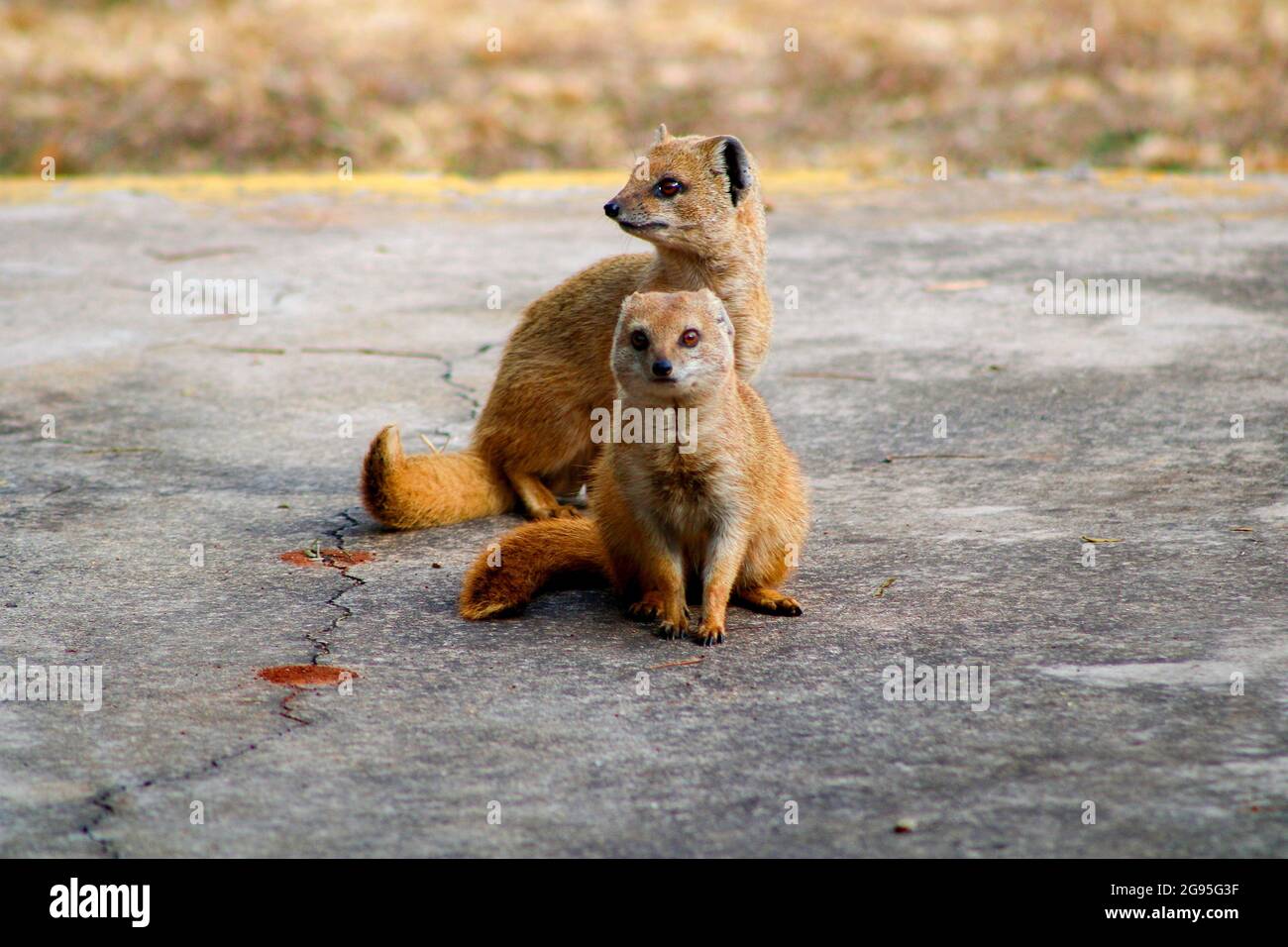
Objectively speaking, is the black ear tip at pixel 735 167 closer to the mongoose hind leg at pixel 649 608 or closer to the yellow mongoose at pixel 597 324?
the yellow mongoose at pixel 597 324

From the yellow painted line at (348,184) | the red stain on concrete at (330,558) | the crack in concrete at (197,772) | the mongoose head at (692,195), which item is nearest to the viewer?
the crack in concrete at (197,772)

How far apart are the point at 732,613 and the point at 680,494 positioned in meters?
0.34

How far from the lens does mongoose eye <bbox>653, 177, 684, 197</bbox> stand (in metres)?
4.89

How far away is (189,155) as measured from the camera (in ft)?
37.4

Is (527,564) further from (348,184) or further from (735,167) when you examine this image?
(348,184)

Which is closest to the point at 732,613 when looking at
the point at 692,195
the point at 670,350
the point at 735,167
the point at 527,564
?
the point at 527,564

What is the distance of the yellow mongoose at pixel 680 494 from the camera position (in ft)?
12.9

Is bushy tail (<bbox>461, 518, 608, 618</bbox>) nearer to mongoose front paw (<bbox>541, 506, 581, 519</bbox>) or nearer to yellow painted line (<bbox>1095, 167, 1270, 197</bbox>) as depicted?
mongoose front paw (<bbox>541, 506, 581, 519</bbox>)

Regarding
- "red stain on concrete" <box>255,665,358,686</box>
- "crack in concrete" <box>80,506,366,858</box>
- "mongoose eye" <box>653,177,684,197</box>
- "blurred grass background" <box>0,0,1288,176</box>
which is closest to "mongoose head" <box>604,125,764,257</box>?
"mongoose eye" <box>653,177,684,197</box>

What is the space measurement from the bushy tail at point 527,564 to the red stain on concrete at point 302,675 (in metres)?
0.45

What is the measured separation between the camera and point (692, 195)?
16.1 ft

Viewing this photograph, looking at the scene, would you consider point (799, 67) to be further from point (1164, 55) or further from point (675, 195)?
point (675, 195)

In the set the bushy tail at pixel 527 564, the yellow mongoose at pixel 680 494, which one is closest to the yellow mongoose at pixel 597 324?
the bushy tail at pixel 527 564
